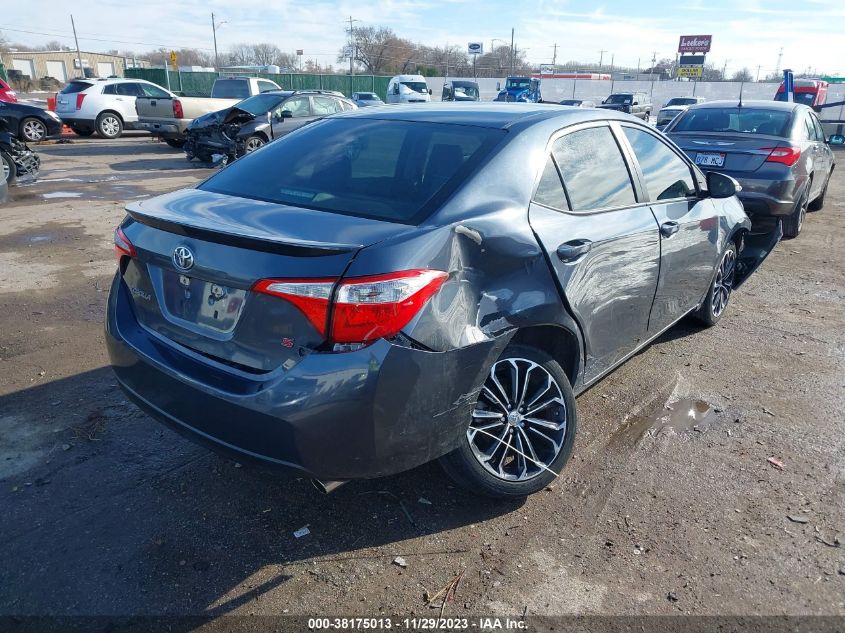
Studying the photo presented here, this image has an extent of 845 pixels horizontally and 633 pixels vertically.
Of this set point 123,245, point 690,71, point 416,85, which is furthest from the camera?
point 690,71

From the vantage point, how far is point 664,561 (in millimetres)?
2695

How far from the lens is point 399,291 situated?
226 centimetres

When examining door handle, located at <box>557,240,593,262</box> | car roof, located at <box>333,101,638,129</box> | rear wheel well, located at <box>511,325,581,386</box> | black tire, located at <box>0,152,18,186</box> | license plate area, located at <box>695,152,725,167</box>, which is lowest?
black tire, located at <box>0,152,18,186</box>

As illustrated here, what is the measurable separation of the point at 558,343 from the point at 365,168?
128 cm

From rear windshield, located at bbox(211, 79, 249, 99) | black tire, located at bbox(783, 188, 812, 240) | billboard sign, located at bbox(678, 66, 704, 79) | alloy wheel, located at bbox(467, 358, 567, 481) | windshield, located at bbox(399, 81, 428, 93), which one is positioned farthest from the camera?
billboard sign, located at bbox(678, 66, 704, 79)

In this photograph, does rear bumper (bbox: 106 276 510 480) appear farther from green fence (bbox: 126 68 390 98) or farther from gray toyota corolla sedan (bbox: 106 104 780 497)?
green fence (bbox: 126 68 390 98)

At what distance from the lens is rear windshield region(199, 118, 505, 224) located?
2740mm

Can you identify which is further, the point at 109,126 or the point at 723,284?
the point at 109,126

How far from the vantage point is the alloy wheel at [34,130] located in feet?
53.7

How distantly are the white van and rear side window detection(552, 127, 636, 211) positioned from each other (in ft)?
97.8

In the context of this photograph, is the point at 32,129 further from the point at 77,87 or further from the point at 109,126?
the point at 109,126

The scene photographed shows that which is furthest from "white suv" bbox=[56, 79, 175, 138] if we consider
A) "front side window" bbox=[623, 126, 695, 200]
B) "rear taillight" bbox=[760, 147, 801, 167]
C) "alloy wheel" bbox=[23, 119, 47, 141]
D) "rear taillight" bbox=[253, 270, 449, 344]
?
"rear taillight" bbox=[253, 270, 449, 344]

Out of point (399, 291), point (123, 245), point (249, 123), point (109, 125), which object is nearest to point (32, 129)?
point (109, 125)

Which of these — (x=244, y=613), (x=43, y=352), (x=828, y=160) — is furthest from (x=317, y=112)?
(x=244, y=613)
